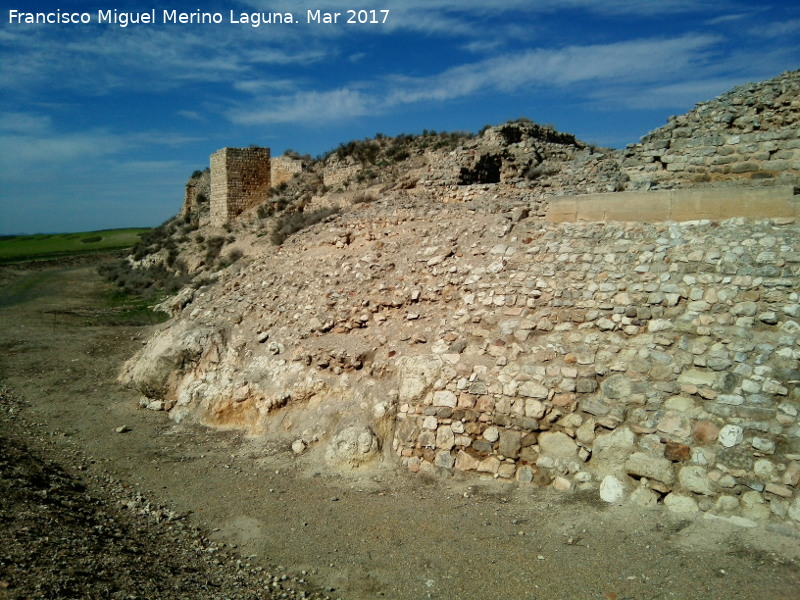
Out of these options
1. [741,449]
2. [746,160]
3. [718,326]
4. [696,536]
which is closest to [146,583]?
[696,536]

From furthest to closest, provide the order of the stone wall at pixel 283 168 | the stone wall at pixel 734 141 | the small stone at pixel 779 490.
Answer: the stone wall at pixel 283 168 → the stone wall at pixel 734 141 → the small stone at pixel 779 490

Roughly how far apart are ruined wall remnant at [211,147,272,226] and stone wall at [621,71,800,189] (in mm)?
18280

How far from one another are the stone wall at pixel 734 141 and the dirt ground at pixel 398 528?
4859mm

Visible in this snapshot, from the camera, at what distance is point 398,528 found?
5141 mm

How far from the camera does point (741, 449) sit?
483cm

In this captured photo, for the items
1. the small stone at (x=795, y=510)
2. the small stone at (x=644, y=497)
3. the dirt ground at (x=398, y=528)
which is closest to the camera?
the dirt ground at (x=398, y=528)

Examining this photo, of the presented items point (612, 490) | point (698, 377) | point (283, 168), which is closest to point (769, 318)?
point (698, 377)

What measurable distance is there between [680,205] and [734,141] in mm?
2021

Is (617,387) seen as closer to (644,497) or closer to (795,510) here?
(644,497)

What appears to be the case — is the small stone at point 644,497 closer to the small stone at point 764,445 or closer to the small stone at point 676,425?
the small stone at point 676,425

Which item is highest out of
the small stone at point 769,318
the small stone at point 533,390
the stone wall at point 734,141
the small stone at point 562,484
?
the stone wall at point 734,141

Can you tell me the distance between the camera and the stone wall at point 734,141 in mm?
7480

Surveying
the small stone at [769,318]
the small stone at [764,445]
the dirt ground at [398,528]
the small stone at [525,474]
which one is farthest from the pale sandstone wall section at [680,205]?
the dirt ground at [398,528]

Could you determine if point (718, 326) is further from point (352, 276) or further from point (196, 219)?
point (196, 219)
